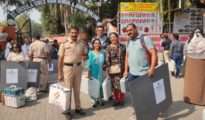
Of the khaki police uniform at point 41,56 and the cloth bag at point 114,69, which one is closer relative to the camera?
the cloth bag at point 114,69

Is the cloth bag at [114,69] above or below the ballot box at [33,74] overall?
above

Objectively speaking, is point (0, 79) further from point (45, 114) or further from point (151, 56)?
point (151, 56)

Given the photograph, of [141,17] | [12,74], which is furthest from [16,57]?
[141,17]

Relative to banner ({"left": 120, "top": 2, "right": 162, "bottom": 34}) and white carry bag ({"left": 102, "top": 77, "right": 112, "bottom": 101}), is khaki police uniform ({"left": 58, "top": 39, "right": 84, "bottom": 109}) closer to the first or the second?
white carry bag ({"left": 102, "top": 77, "right": 112, "bottom": 101})

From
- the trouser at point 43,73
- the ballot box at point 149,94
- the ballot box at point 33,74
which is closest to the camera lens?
the ballot box at point 149,94

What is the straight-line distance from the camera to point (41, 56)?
35.1 feet

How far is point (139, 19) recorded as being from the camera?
1858cm

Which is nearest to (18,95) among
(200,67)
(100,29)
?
(100,29)

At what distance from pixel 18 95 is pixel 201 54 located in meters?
3.99

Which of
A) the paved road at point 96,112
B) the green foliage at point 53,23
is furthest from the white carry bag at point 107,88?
the green foliage at point 53,23

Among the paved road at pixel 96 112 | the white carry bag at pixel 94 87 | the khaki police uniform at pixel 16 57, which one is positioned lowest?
the paved road at pixel 96 112

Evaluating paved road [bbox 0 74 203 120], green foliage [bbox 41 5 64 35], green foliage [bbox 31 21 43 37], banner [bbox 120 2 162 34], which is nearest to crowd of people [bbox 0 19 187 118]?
paved road [bbox 0 74 203 120]

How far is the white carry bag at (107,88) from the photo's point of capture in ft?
28.6

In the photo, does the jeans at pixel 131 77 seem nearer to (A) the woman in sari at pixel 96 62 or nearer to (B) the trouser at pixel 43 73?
(A) the woman in sari at pixel 96 62
